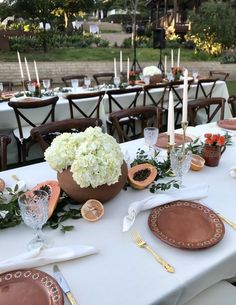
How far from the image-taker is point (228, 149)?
1.81 meters

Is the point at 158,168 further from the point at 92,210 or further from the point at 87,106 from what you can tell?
the point at 87,106

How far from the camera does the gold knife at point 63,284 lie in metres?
0.80

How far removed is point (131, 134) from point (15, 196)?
2.70m

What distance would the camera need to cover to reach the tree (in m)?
11.7

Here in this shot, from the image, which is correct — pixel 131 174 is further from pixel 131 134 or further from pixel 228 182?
pixel 131 134

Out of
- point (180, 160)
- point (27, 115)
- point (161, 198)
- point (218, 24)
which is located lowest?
point (27, 115)

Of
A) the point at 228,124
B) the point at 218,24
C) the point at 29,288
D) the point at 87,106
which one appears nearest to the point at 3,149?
the point at 29,288

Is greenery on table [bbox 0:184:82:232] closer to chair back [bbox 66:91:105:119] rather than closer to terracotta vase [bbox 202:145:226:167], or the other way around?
terracotta vase [bbox 202:145:226:167]

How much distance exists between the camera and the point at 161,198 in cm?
121

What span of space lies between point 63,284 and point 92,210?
34 centimetres

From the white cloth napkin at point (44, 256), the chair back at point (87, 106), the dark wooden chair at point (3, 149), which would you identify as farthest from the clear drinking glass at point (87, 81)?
the white cloth napkin at point (44, 256)

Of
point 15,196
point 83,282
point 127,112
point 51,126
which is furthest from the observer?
point 127,112

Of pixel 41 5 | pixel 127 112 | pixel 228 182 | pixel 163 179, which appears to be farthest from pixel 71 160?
pixel 41 5

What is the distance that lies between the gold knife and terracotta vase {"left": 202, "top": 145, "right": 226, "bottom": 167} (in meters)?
0.96
